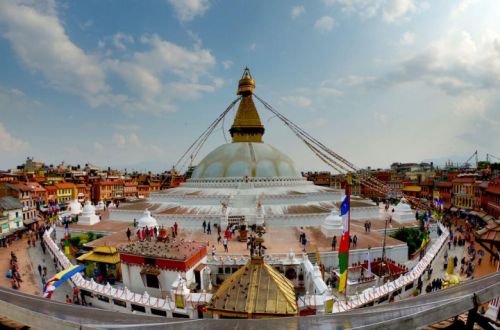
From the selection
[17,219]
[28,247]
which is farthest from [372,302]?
[17,219]

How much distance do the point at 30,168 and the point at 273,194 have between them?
65877 millimetres

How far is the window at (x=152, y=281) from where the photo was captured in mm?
10284

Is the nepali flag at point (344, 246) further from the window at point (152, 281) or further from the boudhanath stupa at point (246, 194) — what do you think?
the boudhanath stupa at point (246, 194)

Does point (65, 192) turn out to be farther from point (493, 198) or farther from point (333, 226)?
point (493, 198)

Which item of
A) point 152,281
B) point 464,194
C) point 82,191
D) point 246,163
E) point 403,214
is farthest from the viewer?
point 82,191

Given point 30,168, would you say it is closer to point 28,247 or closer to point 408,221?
point 28,247

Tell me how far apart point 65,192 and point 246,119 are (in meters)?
27.8

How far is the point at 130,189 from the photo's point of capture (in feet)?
159

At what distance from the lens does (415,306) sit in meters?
2.21

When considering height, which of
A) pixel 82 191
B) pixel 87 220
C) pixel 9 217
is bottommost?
pixel 9 217

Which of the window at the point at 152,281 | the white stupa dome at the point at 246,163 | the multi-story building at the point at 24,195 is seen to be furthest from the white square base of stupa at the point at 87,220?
the multi-story building at the point at 24,195

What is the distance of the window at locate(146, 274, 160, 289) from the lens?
1028 cm

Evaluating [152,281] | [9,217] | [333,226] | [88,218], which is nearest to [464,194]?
[333,226]

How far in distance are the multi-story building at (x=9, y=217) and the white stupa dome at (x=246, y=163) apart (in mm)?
15254
